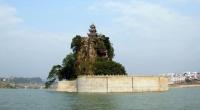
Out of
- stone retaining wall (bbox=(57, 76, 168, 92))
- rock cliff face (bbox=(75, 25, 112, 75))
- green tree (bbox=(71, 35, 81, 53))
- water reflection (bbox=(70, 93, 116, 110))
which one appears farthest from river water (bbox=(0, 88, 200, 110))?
green tree (bbox=(71, 35, 81, 53))

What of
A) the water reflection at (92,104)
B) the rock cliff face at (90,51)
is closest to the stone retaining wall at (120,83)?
the rock cliff face at (90,51)

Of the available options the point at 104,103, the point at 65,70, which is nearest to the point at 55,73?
the point at 65,70

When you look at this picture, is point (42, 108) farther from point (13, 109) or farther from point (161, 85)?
point (161, 85)

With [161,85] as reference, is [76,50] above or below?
above

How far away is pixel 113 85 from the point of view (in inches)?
3221

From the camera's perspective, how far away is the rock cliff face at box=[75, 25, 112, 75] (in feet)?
294

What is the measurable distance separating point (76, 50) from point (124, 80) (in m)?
20.5

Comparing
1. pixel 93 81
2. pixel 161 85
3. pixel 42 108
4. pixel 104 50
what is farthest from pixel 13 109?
pixel 104 50

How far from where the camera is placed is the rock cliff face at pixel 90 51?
89625 millimetres

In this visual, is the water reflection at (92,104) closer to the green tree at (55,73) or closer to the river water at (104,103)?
the river water at (104,103)

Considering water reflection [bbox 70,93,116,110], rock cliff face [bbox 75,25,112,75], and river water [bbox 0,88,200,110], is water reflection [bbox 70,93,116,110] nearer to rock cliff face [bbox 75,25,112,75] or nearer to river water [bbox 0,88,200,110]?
river water [bbox 0,88,200,110]

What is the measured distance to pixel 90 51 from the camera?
92500 millimetres

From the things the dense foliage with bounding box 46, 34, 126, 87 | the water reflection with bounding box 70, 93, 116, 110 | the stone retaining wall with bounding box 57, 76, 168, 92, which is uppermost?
the dense foliage with bounding box 46, 34, 126, 87

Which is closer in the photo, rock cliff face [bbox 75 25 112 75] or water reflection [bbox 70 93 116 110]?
water reflection [bbox 70 93 116 110]
